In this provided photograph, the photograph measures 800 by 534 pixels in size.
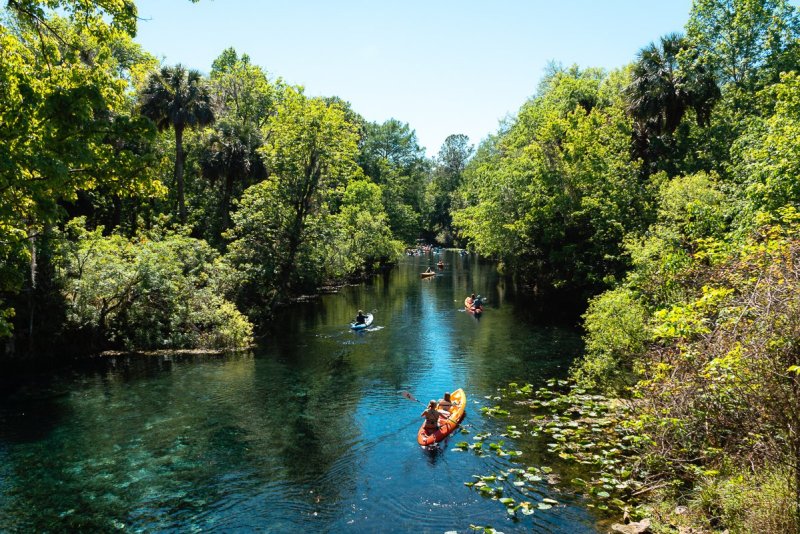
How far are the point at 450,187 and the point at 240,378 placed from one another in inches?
3630

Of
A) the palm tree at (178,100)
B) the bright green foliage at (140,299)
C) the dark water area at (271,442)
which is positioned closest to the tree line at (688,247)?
the dark water area at (271,442)

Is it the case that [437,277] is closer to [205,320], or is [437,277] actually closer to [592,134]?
[592,134]

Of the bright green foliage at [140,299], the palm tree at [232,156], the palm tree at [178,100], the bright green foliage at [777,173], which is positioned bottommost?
the bright green foliage at [140,299]

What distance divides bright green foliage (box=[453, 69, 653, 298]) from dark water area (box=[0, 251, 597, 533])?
8820mm

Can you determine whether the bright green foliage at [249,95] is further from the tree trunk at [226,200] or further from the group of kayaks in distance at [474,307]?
the group of kayaks in distance at [474,307]

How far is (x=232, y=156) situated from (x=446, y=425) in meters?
29.2

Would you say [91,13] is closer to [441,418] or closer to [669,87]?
[441,418]

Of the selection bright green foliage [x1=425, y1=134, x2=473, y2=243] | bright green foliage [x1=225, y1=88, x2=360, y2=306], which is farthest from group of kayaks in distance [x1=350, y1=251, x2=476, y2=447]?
bright green foliage [x1=425, y1=134, x2=473, y2=243]

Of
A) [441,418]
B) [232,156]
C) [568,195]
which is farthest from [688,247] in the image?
[232,156]

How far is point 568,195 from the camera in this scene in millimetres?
35906

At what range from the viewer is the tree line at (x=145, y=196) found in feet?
27.7

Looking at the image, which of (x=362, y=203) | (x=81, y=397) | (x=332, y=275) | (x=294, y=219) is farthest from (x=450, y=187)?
(x=81, y=397)

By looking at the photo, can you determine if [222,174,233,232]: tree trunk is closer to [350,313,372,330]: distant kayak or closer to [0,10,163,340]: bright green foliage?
[350,313,372,330]: distant kayak

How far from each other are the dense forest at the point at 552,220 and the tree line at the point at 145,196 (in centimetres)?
8
